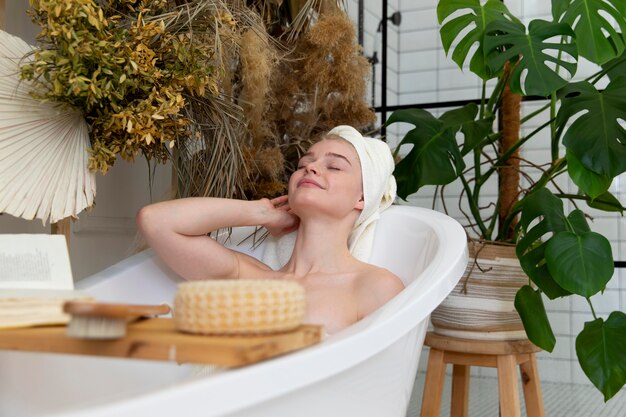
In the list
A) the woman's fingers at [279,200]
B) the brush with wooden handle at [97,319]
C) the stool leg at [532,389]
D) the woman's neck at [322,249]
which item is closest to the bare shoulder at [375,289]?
the woman's neck at [322,249]

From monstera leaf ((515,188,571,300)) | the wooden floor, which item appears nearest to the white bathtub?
monstera leaf ((515,188,571,300))

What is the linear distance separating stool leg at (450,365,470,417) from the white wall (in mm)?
1079

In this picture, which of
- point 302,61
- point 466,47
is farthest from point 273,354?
point 302,61

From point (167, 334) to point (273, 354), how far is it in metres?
0.13

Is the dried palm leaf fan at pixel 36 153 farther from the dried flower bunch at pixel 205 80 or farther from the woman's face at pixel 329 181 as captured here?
the woman's face at pixel 329 181

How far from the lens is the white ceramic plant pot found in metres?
1.99

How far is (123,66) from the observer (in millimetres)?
1537

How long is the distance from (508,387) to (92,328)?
1.39 meters

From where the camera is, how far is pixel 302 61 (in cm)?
229

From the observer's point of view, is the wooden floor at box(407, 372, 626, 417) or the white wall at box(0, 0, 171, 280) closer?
the white wall at box(0, 0, 171, 280)

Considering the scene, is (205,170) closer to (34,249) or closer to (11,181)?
(11,181)

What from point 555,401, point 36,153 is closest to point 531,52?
point 36,153

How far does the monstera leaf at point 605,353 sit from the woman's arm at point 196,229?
863 millimetres

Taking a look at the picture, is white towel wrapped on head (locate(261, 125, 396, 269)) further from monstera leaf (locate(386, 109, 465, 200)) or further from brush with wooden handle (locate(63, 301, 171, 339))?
brush with wooden handle (locate(63, 301, 171, 339))
